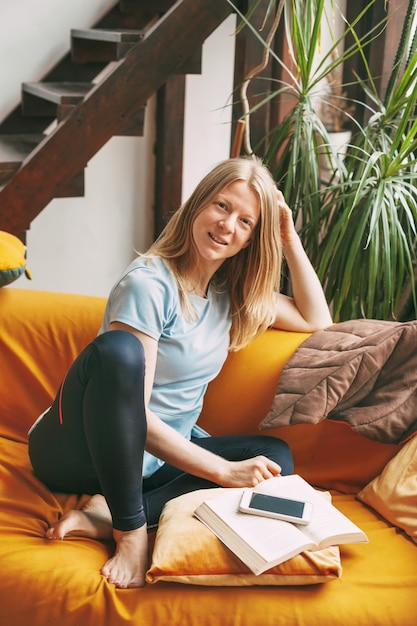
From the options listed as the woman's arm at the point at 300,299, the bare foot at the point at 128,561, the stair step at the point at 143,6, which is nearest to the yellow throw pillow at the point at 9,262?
the woman's arm at the point at 300,299

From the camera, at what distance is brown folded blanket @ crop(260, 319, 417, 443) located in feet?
6.20

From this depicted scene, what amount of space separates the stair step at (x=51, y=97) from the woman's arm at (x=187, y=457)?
1.41 meters

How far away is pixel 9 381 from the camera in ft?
7.14

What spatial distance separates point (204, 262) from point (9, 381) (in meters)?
0.63

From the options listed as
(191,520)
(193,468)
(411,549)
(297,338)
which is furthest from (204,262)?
(411,549)

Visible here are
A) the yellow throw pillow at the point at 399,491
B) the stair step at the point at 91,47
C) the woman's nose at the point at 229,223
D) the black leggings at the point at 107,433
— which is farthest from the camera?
the stair step at the point at 91,47

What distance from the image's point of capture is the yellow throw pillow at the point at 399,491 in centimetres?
173

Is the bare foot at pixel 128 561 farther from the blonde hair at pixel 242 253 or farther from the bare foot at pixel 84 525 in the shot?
the blonde hair at pixel 242 253

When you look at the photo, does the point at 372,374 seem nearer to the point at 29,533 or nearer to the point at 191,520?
the point at 191,520

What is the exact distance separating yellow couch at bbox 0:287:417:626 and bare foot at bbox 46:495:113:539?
19 millimetres

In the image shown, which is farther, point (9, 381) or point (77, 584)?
point (9, 381)

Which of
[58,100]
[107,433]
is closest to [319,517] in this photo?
[107,433]

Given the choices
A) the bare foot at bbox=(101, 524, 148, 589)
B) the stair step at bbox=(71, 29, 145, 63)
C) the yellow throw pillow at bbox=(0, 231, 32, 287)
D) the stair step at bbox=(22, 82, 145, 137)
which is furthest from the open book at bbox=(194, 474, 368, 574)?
the stair step at bbox=(71, 29, 145, 63)

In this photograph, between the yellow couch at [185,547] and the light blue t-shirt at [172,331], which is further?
the light blue t-shirt at [172,331]
